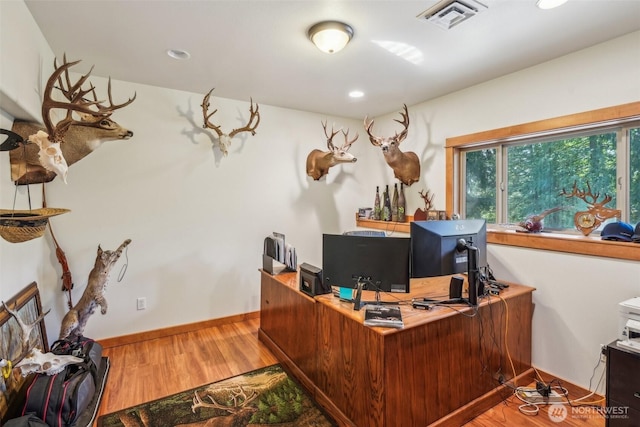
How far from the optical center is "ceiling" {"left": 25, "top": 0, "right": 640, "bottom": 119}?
1.93 m

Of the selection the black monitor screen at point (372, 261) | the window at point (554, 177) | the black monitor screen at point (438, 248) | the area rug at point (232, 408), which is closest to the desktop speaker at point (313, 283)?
the black monitor screen at point (372, 261)

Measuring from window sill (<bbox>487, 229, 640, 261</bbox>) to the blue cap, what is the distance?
5 centimetres

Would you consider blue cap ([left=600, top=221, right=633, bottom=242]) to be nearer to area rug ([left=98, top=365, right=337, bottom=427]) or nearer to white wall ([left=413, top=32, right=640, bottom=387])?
white wall ([left=413, top=32, right=640, bottom=387])

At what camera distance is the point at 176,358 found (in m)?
2.94

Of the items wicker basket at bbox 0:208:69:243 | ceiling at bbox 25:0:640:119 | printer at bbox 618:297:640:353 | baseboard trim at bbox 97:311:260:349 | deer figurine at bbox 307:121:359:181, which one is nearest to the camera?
wicker basket at bbox 0:208:69:243

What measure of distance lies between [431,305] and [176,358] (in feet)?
7.81

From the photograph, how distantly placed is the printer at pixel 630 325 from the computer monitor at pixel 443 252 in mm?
802

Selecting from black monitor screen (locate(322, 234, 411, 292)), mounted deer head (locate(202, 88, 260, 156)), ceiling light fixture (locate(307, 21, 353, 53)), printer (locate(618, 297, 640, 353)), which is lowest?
printer (locate(618, 297, 640, 353))

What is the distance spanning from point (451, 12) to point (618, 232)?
192cm

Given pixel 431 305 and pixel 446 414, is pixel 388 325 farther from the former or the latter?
pixel 446 414

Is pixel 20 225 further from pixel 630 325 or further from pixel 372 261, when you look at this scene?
pixel 630 325

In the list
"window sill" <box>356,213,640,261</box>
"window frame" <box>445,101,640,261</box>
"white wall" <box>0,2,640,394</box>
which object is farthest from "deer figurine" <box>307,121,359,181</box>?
"window sill" <box>356,213,640,261</box>

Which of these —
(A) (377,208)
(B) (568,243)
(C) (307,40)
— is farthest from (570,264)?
(C) (307,40)

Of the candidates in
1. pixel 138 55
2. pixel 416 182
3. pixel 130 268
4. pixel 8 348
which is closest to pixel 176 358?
pixel 130 268
